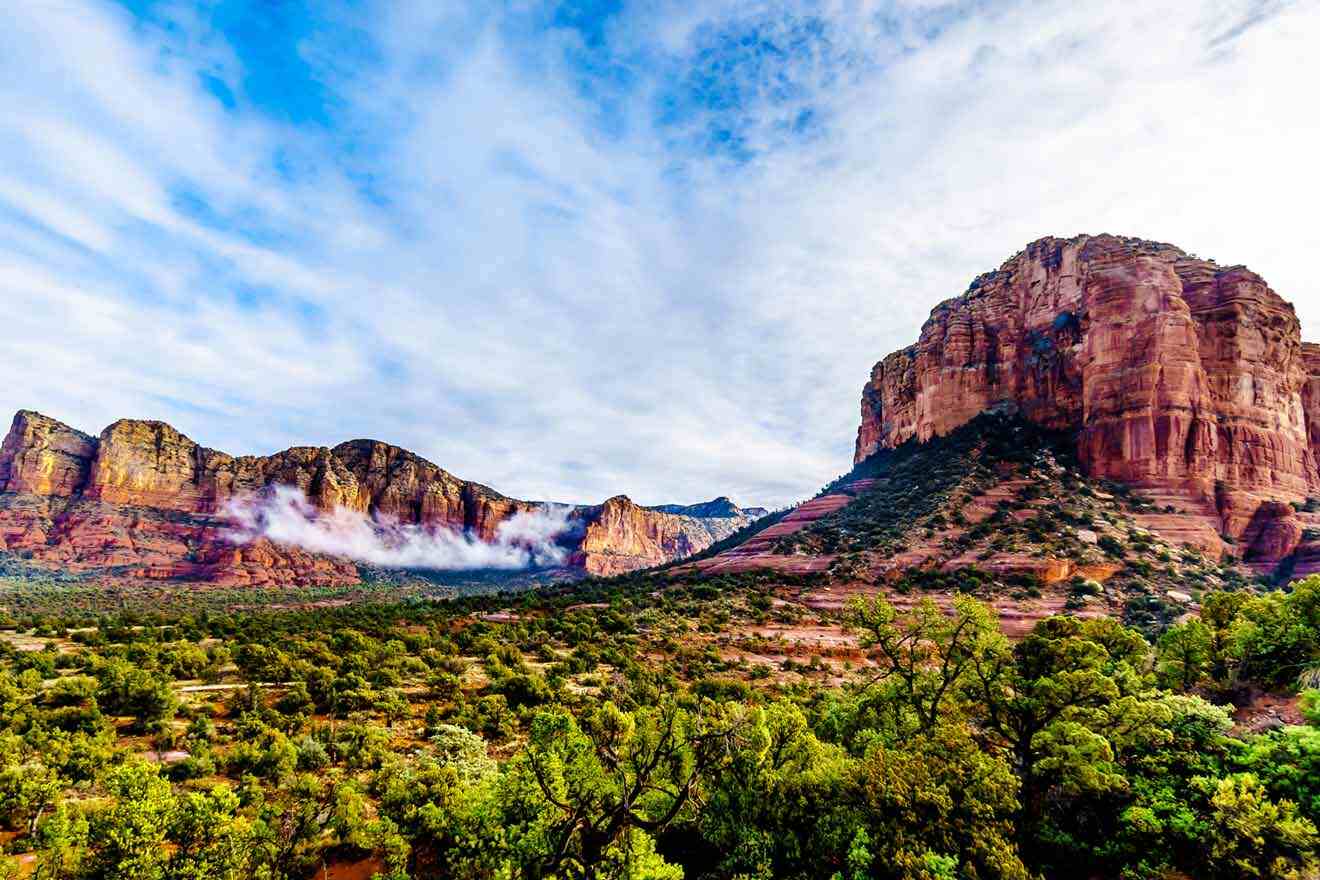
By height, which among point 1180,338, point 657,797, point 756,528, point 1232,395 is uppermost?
point 1180,338

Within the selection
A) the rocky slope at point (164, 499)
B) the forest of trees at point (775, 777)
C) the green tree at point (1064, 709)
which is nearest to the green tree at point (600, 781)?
the forest of trees at point (775, 777)

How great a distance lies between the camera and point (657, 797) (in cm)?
1204

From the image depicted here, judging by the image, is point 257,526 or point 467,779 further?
point 257,526

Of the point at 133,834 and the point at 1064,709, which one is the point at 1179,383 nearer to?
the point at 1064,709

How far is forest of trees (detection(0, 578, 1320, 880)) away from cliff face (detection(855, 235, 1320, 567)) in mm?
58014

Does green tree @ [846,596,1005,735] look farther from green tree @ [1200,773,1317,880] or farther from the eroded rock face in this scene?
the eroded rock face

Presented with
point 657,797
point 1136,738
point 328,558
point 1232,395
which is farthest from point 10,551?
point 1232,395

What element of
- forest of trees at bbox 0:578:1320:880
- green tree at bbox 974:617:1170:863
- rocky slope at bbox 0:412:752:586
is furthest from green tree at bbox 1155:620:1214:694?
rocky slope at bbox 0:412:752:586

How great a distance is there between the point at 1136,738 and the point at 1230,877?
123 inches

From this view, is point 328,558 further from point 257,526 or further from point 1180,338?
point 1180,338

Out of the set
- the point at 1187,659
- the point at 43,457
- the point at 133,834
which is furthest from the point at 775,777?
the point at 43,457

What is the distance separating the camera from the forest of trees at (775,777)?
30.9ft

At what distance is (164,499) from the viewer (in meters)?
119

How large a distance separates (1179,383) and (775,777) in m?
74.1
